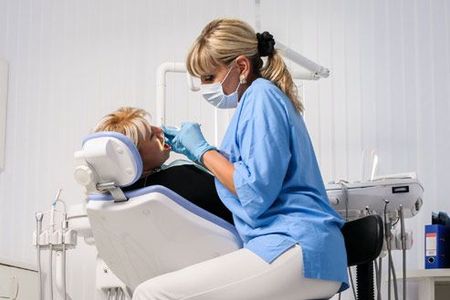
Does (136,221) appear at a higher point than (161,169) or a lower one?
lower

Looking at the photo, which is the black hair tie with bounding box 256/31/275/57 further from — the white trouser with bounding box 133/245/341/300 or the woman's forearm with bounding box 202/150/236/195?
the white trouser with bounding box 133/245/341/300

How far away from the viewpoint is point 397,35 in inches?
141

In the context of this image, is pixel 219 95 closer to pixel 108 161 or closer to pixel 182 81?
pixel 108 161

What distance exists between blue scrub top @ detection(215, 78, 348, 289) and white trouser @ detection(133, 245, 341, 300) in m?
0.02

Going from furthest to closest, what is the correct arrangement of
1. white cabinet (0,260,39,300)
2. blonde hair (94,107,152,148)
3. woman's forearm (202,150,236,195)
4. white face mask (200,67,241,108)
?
white cabinet (0,260,39,300) → white face mask (200,67,241,108) → blonde hair (94,107,152,148) → woman's forearm (202,150,236,195)

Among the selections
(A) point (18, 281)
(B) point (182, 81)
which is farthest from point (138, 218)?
(B) point (182, 81)

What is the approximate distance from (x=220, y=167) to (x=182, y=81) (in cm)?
199

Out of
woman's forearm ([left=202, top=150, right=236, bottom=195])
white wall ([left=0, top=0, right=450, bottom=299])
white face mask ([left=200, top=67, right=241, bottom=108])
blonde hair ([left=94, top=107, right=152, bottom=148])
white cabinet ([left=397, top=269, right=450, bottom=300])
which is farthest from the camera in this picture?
white wall ([left=0, top=0, right=450, bottom=299])

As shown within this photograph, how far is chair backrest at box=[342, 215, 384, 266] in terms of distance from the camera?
183cm

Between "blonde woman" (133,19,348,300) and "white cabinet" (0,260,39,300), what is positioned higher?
"blonde woman" (133,19,348,300)

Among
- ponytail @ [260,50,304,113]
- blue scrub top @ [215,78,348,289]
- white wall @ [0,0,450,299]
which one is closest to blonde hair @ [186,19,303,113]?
ponytail @ [260,50,304,113]

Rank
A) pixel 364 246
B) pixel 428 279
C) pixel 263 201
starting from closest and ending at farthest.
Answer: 1. pixel 263 201
2. pixel 364 246
3. pixel 428 279

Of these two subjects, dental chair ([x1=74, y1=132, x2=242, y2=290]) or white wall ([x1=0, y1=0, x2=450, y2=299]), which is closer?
dental chair ([x1=74, y1=132, x2=242, y2=290])

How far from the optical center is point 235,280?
1650 millimetres
